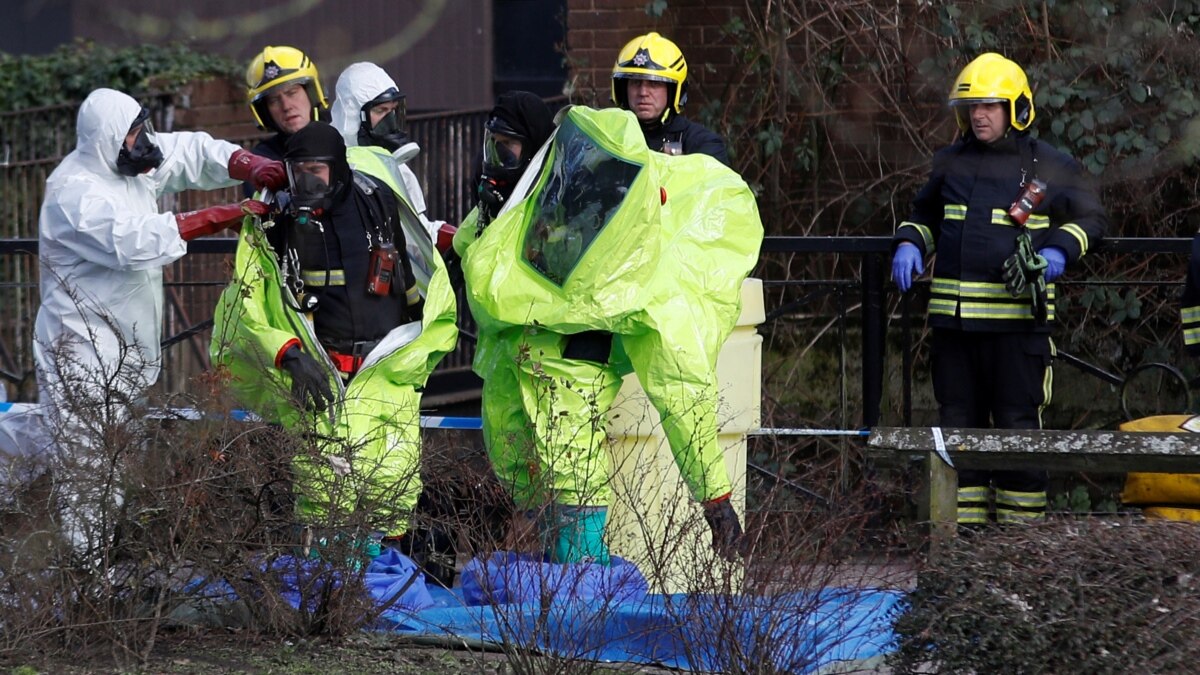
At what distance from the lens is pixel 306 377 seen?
575 cm

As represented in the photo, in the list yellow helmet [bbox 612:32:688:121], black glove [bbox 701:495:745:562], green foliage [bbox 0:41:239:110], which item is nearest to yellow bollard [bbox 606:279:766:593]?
black glove [bbox 701:495:745:562]

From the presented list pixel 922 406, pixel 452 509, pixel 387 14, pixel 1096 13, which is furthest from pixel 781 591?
pixel 387 14

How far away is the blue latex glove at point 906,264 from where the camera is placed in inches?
260

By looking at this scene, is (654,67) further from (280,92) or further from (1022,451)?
(1022,451)

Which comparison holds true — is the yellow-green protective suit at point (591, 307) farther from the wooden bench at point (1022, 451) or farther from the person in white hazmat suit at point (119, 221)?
the person in white hazmat suit at point (119, 221)

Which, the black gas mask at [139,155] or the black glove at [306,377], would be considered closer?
the black glove at [306,377]

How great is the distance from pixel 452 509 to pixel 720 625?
1.03 meters

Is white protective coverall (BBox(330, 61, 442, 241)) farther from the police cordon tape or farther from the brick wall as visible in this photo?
the brick wall

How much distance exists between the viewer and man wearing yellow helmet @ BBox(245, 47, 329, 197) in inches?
263

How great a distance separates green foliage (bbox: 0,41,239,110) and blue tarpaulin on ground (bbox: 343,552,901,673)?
7862 millimetres

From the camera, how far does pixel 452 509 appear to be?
200 inches

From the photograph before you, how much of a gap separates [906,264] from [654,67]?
122cm

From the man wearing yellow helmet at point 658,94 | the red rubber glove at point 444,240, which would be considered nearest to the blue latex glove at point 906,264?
the man wearing yellow helmet at point 658,94

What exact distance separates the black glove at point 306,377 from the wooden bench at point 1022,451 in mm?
1923
